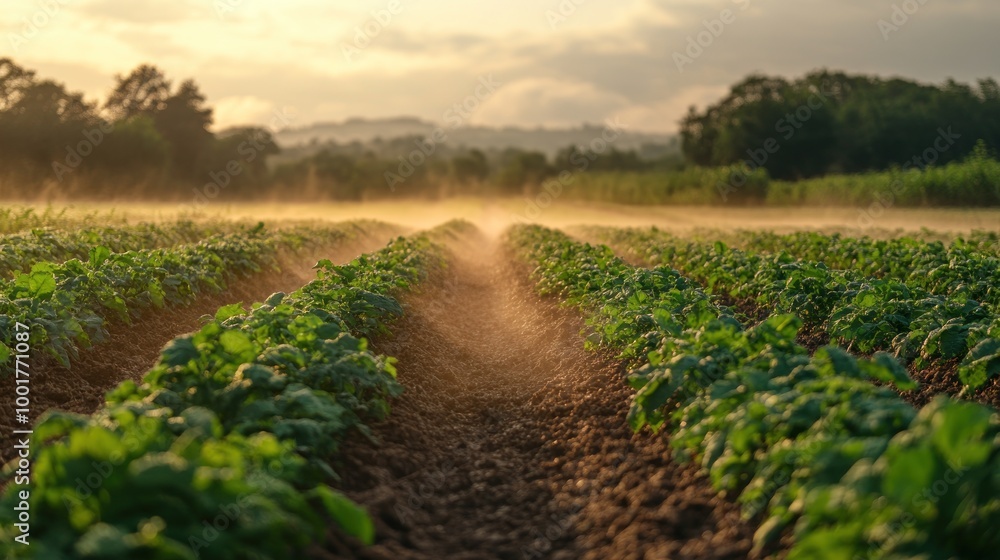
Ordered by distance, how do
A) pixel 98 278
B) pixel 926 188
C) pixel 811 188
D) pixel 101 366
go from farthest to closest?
pixel 811 188 → pixel 926 188 → pixel 98 278 → pixel 101 366

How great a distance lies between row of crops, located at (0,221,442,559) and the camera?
3445mm

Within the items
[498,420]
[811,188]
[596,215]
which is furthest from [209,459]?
[596,215]

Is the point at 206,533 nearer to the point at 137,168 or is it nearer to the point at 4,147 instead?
Result: the point at 4,147

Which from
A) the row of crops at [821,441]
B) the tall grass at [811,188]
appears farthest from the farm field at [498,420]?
the tall grass at [811,188]

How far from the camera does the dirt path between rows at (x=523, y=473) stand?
4719mm

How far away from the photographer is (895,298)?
9.90 meters

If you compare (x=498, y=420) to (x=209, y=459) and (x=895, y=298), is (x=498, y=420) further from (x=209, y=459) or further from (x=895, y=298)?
(x=895, y=298)

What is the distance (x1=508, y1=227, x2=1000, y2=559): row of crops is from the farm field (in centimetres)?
1

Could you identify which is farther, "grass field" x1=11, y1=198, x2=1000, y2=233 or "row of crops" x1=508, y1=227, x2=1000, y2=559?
"grass field" x1=11, y1=198, x2=1000, y2=233

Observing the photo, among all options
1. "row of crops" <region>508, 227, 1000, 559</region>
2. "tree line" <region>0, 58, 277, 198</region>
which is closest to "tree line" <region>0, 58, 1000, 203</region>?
"tree line" <region>0, 58, 277, 198</region>

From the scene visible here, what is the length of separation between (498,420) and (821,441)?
434cm

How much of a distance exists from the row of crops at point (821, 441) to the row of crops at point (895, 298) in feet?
8.03

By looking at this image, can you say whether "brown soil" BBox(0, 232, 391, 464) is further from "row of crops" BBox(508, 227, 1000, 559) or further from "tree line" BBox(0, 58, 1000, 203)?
"tree line" BBox(0, 58, 1000, 203)

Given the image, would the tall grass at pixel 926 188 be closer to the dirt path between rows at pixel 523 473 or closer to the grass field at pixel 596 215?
the grass field at pixel 596 215
